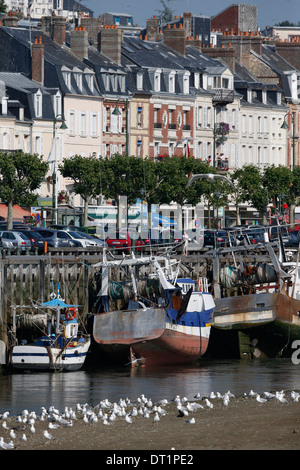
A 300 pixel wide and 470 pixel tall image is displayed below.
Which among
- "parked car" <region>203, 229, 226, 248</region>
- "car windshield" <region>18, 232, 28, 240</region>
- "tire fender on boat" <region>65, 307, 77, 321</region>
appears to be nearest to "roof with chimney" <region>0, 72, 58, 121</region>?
"parked car" <region>203, 229, 226, 248</region>

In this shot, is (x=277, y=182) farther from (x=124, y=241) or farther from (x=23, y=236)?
(x=23, y=236)

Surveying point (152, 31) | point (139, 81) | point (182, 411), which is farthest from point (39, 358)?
point (152, 31)

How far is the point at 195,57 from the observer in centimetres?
11844

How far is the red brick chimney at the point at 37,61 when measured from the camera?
3814 inches

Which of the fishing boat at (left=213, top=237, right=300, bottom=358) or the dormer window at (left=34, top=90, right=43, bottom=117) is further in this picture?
the dormer window at (left=34, top=90, right=43, bottom=117)

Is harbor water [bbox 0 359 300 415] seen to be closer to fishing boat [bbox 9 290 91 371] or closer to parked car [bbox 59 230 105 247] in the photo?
fishing boat [bbox 9 290 91 371]

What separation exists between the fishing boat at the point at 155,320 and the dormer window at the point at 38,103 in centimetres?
4748

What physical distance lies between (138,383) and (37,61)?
2405 inches

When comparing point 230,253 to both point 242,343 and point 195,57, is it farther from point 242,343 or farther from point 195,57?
point 195,57

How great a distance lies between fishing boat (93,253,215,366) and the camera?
43.8 meters

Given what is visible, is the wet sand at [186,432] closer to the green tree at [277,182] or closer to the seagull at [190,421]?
the seagull at [190,421]

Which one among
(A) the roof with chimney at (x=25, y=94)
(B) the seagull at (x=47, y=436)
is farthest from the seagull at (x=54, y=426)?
(A) the roof with chimney at (x=25, y=94)

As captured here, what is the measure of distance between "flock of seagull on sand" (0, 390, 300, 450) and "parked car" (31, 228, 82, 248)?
32.1 m

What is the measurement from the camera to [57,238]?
216 ft
